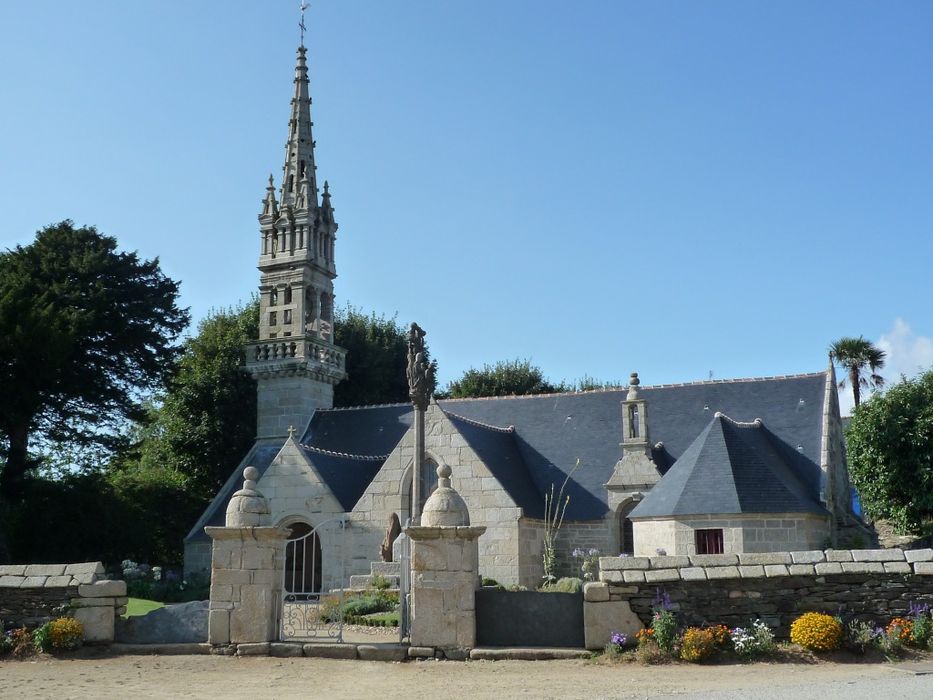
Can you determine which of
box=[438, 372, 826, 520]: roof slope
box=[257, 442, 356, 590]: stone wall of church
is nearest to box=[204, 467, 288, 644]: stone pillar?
box=[257, 442, 356, 590]: stone wall of church

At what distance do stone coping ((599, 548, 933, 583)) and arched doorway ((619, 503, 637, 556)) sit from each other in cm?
1175

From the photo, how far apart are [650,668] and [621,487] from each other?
41.2 ft

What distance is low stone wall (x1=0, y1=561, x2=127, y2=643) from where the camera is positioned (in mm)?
11867

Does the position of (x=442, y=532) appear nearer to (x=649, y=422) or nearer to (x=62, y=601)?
(x=62, y=601)

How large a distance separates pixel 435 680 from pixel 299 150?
23345 millimetres

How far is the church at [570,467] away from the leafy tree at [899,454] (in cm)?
129

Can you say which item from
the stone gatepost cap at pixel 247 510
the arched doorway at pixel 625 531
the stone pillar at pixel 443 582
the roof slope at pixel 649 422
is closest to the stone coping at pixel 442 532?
the stone pillar at pixel 443 582

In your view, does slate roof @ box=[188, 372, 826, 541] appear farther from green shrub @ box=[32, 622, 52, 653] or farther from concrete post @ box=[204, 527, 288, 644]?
green shrub @ box=[32, 622, 52, 653]

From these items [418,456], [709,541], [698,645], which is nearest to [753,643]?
[698,645]

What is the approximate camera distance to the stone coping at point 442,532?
11195 mm

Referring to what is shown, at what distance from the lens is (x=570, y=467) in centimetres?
2406

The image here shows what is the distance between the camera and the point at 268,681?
33.2 feet

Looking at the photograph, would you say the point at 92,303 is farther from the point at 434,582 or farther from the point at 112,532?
the point at 434,582

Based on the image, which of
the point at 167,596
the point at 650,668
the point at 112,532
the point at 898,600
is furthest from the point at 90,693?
the point at 112,532
